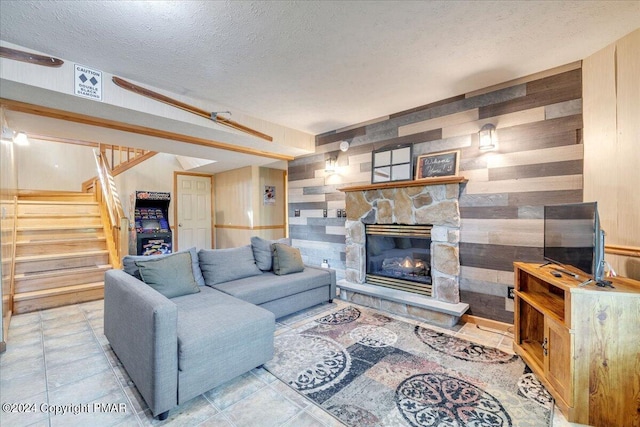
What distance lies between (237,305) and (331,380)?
92 centimetres

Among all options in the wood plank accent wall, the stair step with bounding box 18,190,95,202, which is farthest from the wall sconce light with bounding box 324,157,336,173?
the stair step with bounding box 18,190,95,202

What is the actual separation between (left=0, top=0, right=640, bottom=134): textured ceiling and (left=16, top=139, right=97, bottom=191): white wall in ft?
15.9

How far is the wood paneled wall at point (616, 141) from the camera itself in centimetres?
194

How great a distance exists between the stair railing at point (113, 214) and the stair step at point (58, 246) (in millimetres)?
231

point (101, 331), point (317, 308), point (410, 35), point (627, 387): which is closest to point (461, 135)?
point (410, 35)

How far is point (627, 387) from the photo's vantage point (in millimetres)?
1498

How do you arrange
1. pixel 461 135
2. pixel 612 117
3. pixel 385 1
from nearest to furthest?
pixel 385 1 < pixel 612 117 < pixel 461 135

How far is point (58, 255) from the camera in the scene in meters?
3.89

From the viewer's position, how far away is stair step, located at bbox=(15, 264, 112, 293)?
Answer: 11.1 ft

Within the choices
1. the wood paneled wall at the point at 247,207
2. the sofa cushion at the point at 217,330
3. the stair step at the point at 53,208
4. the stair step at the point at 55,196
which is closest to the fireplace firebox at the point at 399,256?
the sofa cushion at the point at 217,330

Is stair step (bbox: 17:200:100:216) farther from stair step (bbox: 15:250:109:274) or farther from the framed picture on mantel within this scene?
the framed picture on mantel

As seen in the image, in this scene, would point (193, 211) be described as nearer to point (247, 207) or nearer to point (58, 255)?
point (247, 207)

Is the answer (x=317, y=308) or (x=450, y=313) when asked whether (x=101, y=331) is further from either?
(x=450, y=313)

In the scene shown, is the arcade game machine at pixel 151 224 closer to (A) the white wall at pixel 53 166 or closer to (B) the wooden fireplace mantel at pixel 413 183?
(A) the white wall at pixel 53 166
